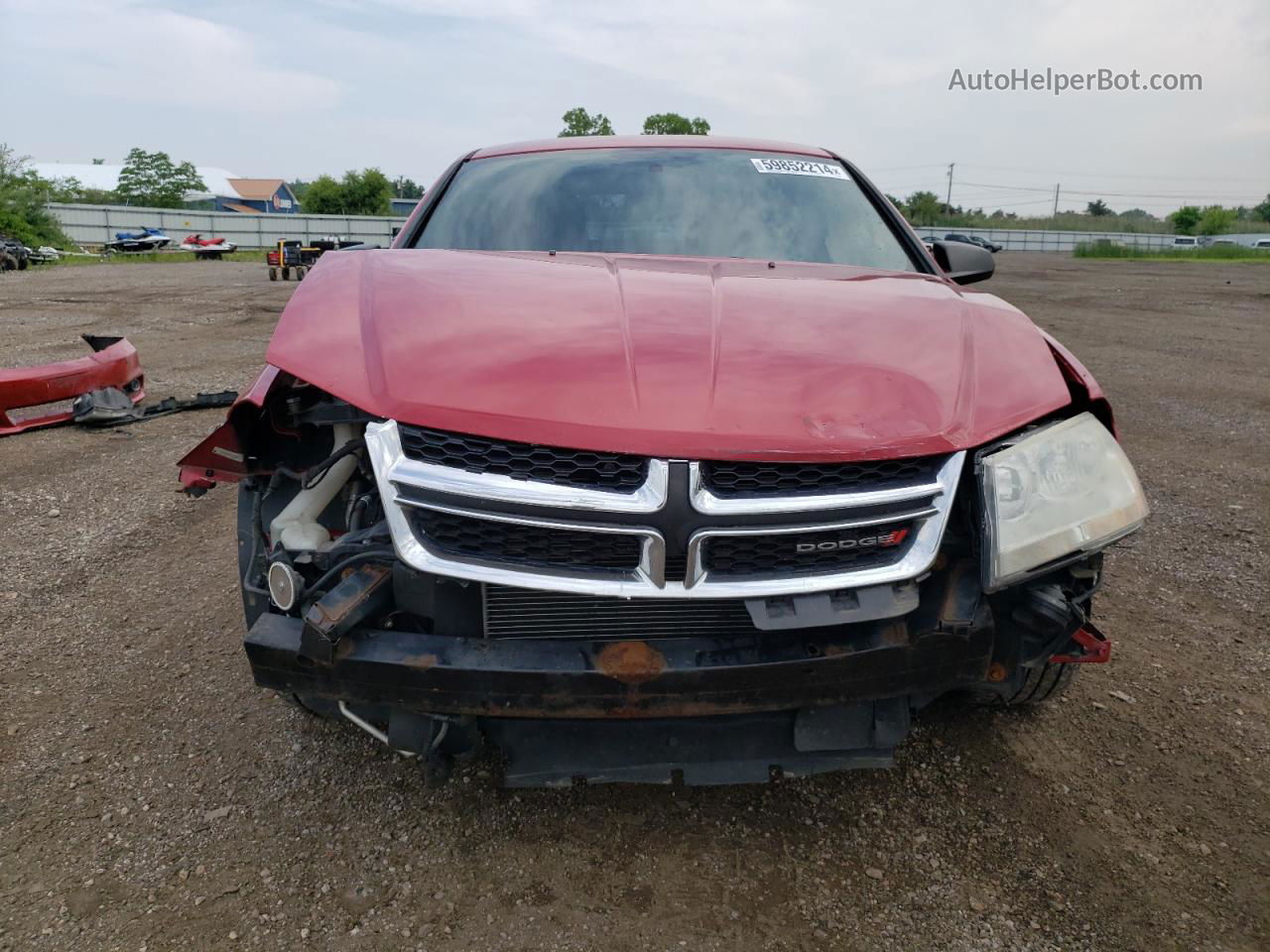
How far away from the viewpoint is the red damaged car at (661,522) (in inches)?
67.2

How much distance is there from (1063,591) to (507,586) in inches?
47.0

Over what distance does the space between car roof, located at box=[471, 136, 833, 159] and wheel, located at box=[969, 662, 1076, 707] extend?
7.03 ft

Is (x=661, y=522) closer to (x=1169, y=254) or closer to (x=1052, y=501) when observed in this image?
(x=1052, y=501)

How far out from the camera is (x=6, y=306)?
14680 millimetres

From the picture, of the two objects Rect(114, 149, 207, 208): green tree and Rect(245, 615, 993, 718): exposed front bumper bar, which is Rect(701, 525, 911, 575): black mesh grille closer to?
Rect(245, 615, 993, 718): exposed front bumper bar

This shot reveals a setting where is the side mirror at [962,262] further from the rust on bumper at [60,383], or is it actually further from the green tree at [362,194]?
the green tree at [362,194]

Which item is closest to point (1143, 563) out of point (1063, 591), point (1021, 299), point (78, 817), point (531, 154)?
point (1063, 591)

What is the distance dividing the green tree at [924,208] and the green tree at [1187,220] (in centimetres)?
1836

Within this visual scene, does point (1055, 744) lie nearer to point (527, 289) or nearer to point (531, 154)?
point (527, 289)

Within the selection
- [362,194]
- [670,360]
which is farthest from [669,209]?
[362,194]

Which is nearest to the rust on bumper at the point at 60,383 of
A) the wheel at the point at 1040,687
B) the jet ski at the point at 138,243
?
the wheel at the point at 1040,687

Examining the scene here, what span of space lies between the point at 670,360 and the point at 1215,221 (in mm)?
82742

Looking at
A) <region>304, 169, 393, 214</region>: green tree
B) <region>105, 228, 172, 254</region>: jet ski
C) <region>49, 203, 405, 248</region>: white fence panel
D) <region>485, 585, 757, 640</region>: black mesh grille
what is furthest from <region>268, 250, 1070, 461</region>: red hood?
<region>304, 169, 393, 214</region>: green tree

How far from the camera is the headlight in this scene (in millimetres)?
1781
